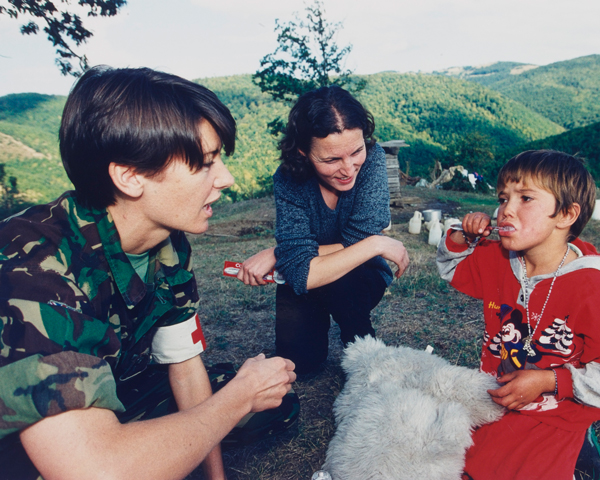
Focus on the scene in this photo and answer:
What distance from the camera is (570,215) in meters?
1.47

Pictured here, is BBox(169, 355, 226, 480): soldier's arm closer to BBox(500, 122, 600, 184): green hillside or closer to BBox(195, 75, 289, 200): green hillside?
BBox(500, 122, 600, 184): green hillside

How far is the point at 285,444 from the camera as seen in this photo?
5.95 feet

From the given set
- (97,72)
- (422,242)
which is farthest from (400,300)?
(97,72)

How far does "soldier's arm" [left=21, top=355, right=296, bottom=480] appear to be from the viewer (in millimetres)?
809

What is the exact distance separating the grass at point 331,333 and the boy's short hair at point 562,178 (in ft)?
4.03

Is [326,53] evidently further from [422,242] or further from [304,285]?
[304,285]

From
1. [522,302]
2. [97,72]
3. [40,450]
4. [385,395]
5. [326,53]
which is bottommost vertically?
[385,395]

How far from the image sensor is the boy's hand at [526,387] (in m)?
1.34

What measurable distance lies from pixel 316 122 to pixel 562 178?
3.60 feet

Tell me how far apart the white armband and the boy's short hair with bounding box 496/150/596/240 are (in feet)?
4.83

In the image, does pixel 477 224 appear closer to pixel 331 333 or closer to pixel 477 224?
pixel 477 224

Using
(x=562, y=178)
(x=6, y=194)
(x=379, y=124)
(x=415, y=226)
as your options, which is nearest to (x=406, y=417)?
(x=562, y=178)

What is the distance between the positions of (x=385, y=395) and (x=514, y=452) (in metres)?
0.48

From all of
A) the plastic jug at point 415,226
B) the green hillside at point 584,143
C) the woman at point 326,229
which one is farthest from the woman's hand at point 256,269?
the green hillside at point 584,143
